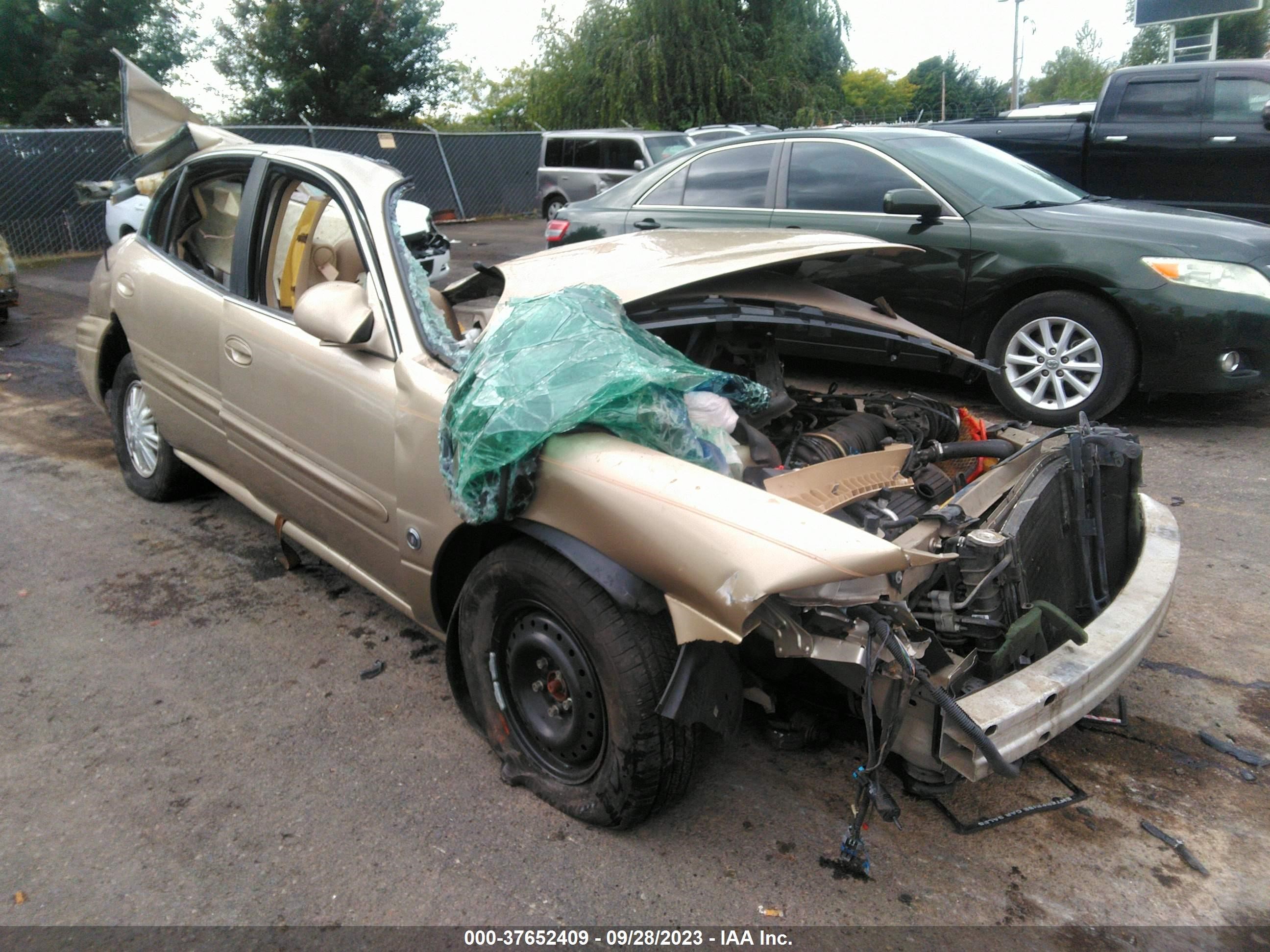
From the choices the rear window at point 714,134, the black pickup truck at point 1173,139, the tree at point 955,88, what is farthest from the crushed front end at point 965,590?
the tree at point 955,88

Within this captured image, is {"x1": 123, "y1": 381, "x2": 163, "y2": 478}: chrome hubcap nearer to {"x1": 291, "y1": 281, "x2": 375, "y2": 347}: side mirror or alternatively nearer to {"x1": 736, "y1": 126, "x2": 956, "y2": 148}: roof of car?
{"x1": 291, "y1": 281, "x2": 375, "y2": 347}: side mirror

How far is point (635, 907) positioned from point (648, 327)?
65.8 inches

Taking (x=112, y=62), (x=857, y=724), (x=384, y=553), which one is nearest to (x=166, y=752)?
(x=384, y=553)

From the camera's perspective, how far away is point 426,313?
309 centimetres

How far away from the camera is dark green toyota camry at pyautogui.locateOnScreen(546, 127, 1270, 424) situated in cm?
537

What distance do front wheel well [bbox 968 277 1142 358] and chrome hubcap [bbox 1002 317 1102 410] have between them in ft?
0.62

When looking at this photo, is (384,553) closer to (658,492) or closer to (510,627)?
(510,627)

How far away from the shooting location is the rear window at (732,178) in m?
6.80

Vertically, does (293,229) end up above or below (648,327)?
above

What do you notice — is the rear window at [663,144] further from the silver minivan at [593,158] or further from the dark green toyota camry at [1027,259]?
the dark green toyota camry at [1027,259]

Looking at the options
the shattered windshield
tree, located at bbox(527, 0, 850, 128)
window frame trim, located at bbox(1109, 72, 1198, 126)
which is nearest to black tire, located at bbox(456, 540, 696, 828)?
the shattered windshield

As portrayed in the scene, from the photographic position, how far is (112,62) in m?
23.1

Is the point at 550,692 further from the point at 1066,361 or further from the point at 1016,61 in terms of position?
the point at 1016,61

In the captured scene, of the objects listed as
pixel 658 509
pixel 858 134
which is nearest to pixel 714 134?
pixel 858 134
